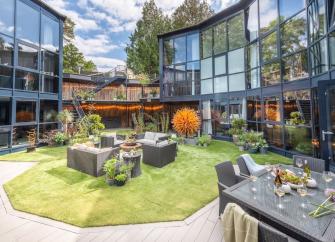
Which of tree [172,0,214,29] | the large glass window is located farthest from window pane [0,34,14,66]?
tree [172,0,214,29]

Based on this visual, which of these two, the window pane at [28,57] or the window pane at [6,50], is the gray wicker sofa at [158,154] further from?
the window pane at [28,57]

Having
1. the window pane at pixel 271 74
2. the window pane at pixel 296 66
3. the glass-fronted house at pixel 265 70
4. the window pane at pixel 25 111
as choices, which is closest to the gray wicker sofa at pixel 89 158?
the window pane at pixel 25 111

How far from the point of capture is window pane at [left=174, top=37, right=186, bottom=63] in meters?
13.5

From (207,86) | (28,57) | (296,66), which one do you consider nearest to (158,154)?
(296,66)

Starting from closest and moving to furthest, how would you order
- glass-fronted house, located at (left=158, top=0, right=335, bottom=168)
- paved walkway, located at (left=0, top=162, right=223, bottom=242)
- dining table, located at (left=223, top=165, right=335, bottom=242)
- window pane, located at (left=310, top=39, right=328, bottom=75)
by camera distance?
dining table, located at (left=223, top=165, right=335, bottom=242), paved walkway, located at (left=0, top=162, right=223, bottom=242), window pane, located at (left=310, top=39, right=328, bottom=75), glass-fronted house, located at (left=158, top=0, right=335, bottom=168)

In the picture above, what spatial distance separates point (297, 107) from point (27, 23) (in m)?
12.6

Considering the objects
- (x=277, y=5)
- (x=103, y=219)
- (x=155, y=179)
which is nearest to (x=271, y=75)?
(x=277, y=5)

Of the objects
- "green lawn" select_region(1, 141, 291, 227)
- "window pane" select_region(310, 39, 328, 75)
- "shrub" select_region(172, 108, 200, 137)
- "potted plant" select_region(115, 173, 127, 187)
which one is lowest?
"green lawn" select_region(1, 141, 291, 227)

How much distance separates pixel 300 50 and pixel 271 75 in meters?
1.63

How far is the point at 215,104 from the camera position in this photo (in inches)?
467

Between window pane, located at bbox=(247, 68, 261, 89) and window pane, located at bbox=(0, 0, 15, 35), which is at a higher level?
window pane, located at bbox=(0, 0, 15, 35)

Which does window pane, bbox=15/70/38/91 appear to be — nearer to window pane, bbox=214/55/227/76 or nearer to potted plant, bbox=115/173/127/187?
potted plant, bbox=115/173/127/187

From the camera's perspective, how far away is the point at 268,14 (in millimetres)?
8516

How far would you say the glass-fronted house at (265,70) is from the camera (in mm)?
5707
